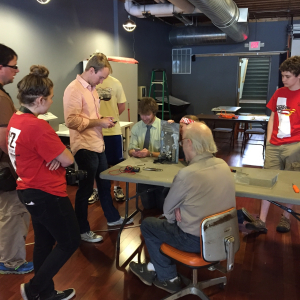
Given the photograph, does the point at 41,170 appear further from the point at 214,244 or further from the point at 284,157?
the point at 284,157

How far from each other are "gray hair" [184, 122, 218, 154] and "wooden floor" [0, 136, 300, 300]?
0.99 metres

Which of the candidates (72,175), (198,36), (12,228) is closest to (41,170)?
(72,175)

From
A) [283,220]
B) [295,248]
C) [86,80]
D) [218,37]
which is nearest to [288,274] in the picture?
[295,248]

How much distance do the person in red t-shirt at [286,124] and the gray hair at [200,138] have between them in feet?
3.84

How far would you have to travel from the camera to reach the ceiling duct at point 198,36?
322 inches

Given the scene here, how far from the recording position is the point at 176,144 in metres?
2.50

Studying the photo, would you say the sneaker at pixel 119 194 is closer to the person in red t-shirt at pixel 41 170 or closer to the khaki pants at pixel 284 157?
the khaki pants at pixel 284 157

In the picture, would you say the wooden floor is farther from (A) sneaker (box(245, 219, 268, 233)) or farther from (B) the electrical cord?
(B) the electrical cord

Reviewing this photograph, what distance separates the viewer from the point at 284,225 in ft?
9.46

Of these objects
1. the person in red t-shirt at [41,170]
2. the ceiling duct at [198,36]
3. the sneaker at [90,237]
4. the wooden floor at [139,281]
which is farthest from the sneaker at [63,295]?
the ceiling duct at [198,36]

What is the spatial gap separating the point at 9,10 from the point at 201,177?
Result: 11.8ft

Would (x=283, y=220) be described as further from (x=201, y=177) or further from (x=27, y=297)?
(x=27, y=297)

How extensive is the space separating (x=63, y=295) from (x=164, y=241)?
752mm

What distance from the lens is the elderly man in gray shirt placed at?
1634mm
